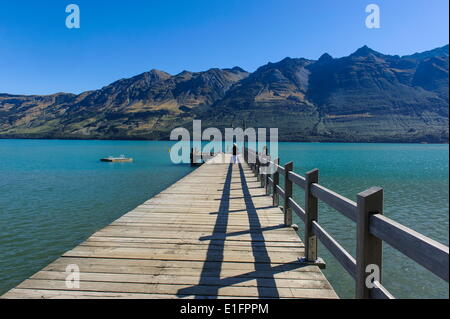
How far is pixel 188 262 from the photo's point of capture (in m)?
4.60

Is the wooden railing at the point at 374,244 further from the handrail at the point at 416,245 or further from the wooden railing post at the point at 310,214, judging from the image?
the wooden railing post at the point at 310,214

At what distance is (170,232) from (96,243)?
1.39 metres

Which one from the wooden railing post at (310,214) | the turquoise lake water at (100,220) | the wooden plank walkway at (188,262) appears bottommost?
the turquoise lake water at (100,220)

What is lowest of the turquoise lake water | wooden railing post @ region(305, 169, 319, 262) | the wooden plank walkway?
the turquoise lake water

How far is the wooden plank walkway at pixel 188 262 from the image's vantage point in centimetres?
366

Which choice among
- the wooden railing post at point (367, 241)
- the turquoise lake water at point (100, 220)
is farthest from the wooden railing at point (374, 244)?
the turquoise lake water at point (100, 220)

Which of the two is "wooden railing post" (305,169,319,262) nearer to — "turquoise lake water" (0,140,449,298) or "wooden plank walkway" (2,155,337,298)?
"wooden plank walkway" (2,155,337,298)

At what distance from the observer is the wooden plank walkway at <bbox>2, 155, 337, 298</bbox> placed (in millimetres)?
3662

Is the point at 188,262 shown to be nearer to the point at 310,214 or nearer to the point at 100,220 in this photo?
the point at 310,214

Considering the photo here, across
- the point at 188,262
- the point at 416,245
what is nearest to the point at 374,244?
the point at 416,245

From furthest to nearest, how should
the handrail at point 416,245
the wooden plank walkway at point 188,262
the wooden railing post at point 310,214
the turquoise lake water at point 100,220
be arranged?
the turquoise lake water at point 100,220, the wooden railing post at point 310,214, the wooden plank walkway at point 188,262, the handrail at point 416,245

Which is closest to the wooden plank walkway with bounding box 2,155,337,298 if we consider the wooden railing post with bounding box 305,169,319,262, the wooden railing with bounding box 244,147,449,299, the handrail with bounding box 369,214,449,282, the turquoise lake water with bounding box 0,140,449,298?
the wooden railing post with bounding box 305,169,319,262
